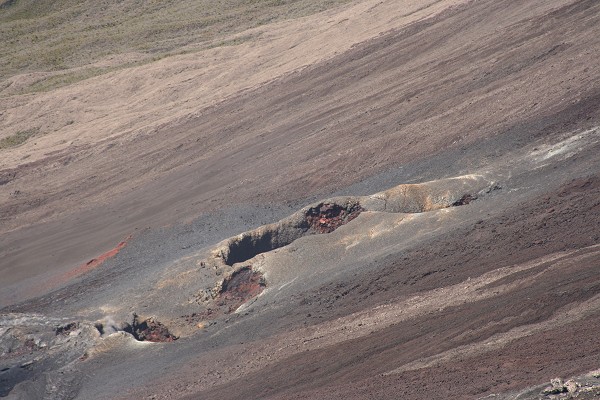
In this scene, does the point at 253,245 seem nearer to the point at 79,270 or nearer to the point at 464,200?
the point at 464,200

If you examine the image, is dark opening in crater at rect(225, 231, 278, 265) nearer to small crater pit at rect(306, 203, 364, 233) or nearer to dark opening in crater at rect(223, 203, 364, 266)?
dark opening in crater at rect(223, 203, 364, 266)

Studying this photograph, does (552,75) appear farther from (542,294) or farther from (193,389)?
(193,389)

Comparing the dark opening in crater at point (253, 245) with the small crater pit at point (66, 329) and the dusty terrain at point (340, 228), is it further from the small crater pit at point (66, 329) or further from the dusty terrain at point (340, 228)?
the small crater pit at point (66, 329)

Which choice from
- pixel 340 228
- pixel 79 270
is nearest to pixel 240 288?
pixel 340 228

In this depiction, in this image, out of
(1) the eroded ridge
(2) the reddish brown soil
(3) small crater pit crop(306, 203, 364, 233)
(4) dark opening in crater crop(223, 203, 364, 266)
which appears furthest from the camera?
(4) dark opening in crater crop(223, 203, 364, 266)

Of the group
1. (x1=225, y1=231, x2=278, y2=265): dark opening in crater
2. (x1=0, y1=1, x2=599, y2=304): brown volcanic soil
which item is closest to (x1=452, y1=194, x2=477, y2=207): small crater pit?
(x1=0, y1=1, x2=599, y2=304): brown volcanic soil

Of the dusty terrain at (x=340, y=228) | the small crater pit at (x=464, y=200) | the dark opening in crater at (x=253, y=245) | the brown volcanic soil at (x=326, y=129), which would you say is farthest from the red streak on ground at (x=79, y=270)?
the small crater pit at (x=464, y=200)
